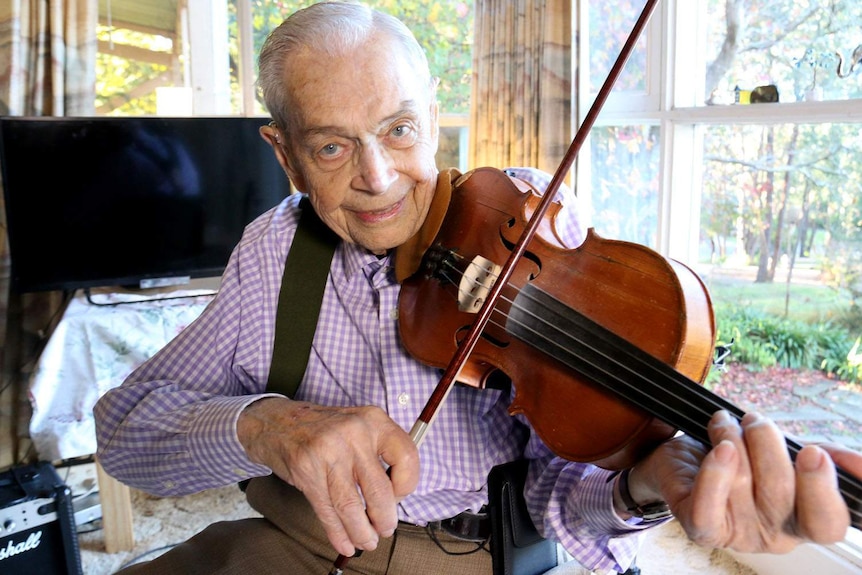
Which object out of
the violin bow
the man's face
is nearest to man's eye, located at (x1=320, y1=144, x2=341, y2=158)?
the man's face

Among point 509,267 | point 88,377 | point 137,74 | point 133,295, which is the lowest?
point 88,377

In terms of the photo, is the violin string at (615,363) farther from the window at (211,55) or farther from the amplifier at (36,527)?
the window at (211,55)

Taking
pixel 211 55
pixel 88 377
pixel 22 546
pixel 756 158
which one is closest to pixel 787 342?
pixel 756 158

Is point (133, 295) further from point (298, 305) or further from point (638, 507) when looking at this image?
point (638, 507)

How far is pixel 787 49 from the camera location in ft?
6.74

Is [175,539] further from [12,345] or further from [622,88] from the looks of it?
[622,88]

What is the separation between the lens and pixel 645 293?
0.84 m

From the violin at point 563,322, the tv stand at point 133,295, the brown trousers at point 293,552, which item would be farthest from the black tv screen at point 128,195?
the violin at point 563,322

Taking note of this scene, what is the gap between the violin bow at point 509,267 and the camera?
825 millimetres

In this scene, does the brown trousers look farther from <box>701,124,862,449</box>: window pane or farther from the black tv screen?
the black tv screen

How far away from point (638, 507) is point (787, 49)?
5.44 feet

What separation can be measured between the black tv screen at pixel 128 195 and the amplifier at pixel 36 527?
75 centimetres

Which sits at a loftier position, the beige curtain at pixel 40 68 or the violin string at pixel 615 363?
the beige curtain at pixel 40 68

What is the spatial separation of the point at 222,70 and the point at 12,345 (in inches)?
56.3
